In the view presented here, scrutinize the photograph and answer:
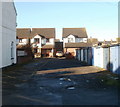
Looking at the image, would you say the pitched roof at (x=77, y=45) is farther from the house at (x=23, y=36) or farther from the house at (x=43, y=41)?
the house at (x=23, y=36)

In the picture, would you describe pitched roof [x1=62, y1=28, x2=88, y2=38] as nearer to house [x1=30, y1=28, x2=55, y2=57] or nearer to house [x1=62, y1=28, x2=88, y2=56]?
house [x1=62, y1=28, x2=88, y2=56]

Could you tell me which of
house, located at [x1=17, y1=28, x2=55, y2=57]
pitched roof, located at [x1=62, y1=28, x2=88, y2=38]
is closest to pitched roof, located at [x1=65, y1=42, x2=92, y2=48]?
pitched roof, located at [x1=62, y1=28, x2=88, y2=38]

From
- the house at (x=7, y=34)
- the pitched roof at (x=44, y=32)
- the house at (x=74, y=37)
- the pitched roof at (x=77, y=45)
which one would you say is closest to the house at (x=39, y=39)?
the pitched roof at (x=44, y=32)

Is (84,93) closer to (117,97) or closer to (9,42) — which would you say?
(117,97)

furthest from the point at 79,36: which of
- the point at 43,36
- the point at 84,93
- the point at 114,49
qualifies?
the point at 84,93

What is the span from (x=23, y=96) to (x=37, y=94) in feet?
2.17

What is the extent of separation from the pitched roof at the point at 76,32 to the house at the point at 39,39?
13.1ft

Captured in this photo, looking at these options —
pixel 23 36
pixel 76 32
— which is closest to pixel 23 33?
pixel 23 36

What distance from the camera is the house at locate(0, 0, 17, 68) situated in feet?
62.8

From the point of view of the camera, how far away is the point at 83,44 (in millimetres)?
55094

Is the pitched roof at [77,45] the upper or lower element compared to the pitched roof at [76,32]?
lower

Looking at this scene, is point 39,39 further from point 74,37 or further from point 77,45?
point 77,45

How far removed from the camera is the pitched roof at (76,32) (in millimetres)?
58312

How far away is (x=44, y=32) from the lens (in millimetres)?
58031
